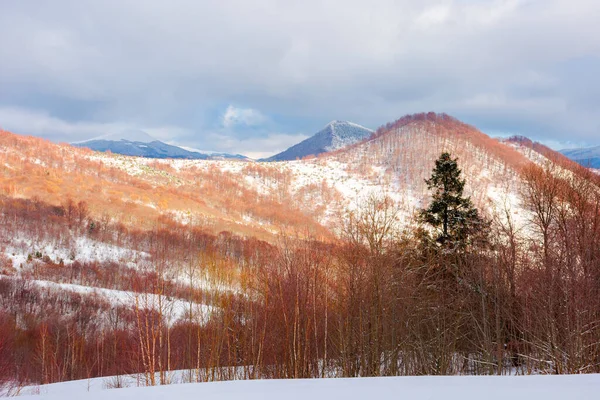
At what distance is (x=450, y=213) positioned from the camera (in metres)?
16.8

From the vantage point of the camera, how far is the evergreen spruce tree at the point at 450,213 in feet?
53.6

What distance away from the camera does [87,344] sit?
105 ft

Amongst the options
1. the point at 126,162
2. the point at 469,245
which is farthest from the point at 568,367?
the point at 126,162

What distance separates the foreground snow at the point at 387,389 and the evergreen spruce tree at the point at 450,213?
37.8ft

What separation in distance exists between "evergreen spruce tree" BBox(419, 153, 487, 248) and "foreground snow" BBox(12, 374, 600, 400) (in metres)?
11.5

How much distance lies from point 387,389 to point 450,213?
43.7 feet

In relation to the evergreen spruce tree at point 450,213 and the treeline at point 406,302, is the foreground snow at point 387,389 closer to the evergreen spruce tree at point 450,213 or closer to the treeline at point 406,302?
the treeline at point 406,302

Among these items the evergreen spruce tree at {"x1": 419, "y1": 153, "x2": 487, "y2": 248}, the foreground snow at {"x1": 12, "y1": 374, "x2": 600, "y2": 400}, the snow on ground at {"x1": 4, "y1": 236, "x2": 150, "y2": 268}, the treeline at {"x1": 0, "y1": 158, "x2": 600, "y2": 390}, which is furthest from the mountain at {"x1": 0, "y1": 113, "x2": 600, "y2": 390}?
the foreground snow at {"x1": 12, "y1": 374, "x2": 600, "y2": 400}

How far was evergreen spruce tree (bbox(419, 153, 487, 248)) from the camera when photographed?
1633cm

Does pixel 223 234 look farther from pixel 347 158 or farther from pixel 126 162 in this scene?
pixel 347 158

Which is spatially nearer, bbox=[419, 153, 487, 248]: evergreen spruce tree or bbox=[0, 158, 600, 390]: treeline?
bbox=[0, 158, 600, 390]: treeline

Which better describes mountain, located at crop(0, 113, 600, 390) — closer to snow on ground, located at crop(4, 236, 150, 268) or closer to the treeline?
the treeline

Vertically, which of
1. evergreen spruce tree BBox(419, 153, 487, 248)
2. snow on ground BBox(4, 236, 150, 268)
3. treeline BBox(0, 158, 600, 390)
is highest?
evergreen spruce tree BBox(419, 153, 487, 248)

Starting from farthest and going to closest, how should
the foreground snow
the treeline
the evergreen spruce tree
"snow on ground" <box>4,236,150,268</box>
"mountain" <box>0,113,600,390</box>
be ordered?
"snow on ground" <box>4,236,150,268</box>
the evergreen spruce tree
"mountain" <box>0,113,600,390</box>
the treeline
the foreground snow
